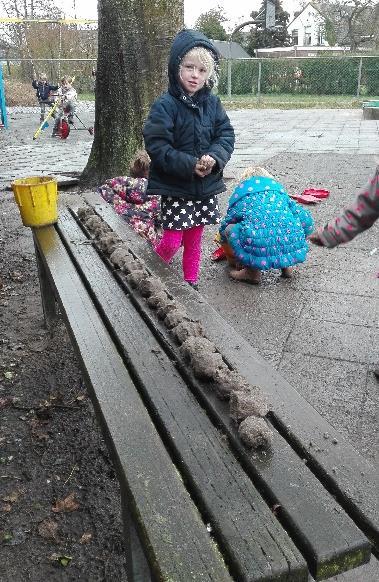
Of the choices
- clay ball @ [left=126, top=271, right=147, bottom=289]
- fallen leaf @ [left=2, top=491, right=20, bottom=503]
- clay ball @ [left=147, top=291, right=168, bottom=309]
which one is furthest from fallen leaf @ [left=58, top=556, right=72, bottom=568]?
clay ball @ [left=126, top=271, right=147, bottom=289]

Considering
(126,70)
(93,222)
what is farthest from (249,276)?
(126,70)

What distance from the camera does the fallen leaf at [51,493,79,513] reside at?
2.14 meters

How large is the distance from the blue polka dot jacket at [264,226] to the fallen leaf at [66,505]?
204cm

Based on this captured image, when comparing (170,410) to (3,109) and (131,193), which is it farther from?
(3,109)

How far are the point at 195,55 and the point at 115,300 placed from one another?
1.56m

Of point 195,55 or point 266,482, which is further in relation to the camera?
point 195,55

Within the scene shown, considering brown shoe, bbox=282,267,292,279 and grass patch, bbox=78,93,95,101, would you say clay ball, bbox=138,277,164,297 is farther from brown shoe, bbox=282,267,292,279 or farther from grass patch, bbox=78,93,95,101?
grass patch, bbox=78,93,95,101

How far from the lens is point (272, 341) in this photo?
321cm

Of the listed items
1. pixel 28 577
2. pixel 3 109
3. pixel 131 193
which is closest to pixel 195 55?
pixel 131 193

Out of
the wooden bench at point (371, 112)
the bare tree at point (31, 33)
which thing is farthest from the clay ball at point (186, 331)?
the bare tree at point (31, 33)

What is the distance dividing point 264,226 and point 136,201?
1.17 m

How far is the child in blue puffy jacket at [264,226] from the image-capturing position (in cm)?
364

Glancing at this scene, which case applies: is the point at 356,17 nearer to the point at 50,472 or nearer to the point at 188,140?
the point at 188,140

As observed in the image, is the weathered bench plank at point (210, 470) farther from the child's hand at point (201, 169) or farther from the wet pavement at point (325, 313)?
the child's hand at point (201, 169)
